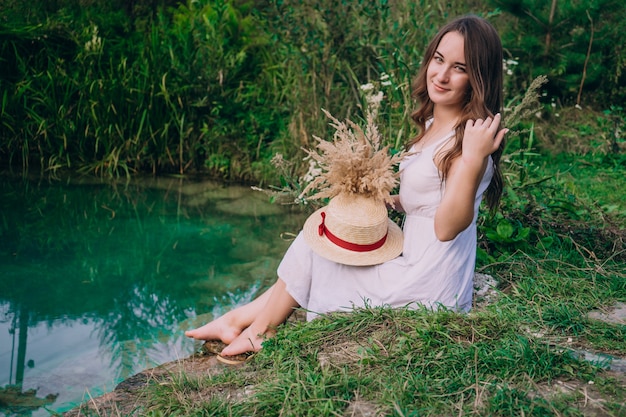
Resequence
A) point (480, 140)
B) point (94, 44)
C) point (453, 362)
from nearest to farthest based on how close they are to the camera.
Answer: point (453, 362)
point (480, 140)
point (94, 44)

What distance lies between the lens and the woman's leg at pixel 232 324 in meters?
3.13

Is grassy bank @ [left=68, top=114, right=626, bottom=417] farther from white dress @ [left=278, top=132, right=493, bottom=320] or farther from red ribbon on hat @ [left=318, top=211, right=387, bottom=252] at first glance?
red ribbon on hat @ [left=318, top=211, right=387, bottom=252]

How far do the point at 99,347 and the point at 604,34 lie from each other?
213 inches

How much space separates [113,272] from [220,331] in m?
1.57

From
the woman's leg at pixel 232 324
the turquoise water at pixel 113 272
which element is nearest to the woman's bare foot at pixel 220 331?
the woman's leg at pixel 232 324

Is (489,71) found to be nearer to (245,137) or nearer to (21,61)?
(245,137)

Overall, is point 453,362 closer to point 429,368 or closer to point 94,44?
point 429,368

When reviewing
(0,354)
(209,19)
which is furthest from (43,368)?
(209,19)

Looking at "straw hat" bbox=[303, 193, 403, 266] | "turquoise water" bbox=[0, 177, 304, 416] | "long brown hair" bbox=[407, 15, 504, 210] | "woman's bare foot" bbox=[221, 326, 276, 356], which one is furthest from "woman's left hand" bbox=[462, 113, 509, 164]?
"turquoise water" bbox=[0, 177, 304, 416]

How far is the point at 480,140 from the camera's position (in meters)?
2.35

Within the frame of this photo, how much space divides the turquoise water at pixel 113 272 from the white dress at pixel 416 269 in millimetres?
918

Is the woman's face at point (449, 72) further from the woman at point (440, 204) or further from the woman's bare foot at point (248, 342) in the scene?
the woman's bare foot at point (248, 342)

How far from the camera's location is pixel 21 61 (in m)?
6.32

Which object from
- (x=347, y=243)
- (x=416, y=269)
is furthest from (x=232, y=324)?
(x=416, y=269)
